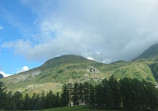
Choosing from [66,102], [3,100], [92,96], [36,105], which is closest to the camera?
[92,96]

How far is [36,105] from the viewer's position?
417 feet

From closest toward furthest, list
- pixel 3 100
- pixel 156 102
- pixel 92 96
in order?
pixel 156 102 → pixel 92 96 → pixel 3 100

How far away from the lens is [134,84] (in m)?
75.1

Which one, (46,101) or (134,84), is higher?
(134,84)

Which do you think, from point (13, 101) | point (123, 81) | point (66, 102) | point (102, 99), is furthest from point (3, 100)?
point (123, 81)

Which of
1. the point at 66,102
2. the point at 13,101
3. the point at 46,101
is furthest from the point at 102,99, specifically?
the point at 13,101

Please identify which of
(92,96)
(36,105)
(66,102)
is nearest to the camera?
(92,96)

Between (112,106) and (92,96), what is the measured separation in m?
15.5

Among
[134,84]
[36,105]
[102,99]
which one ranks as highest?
[134,84]

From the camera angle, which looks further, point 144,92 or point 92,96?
point 92,96

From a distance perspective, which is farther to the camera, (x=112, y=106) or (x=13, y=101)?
(x=13, y=101)

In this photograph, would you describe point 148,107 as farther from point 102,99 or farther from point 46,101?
point 46,101

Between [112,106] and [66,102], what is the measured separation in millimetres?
45675

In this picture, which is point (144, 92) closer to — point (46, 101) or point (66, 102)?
point (66, 102)
